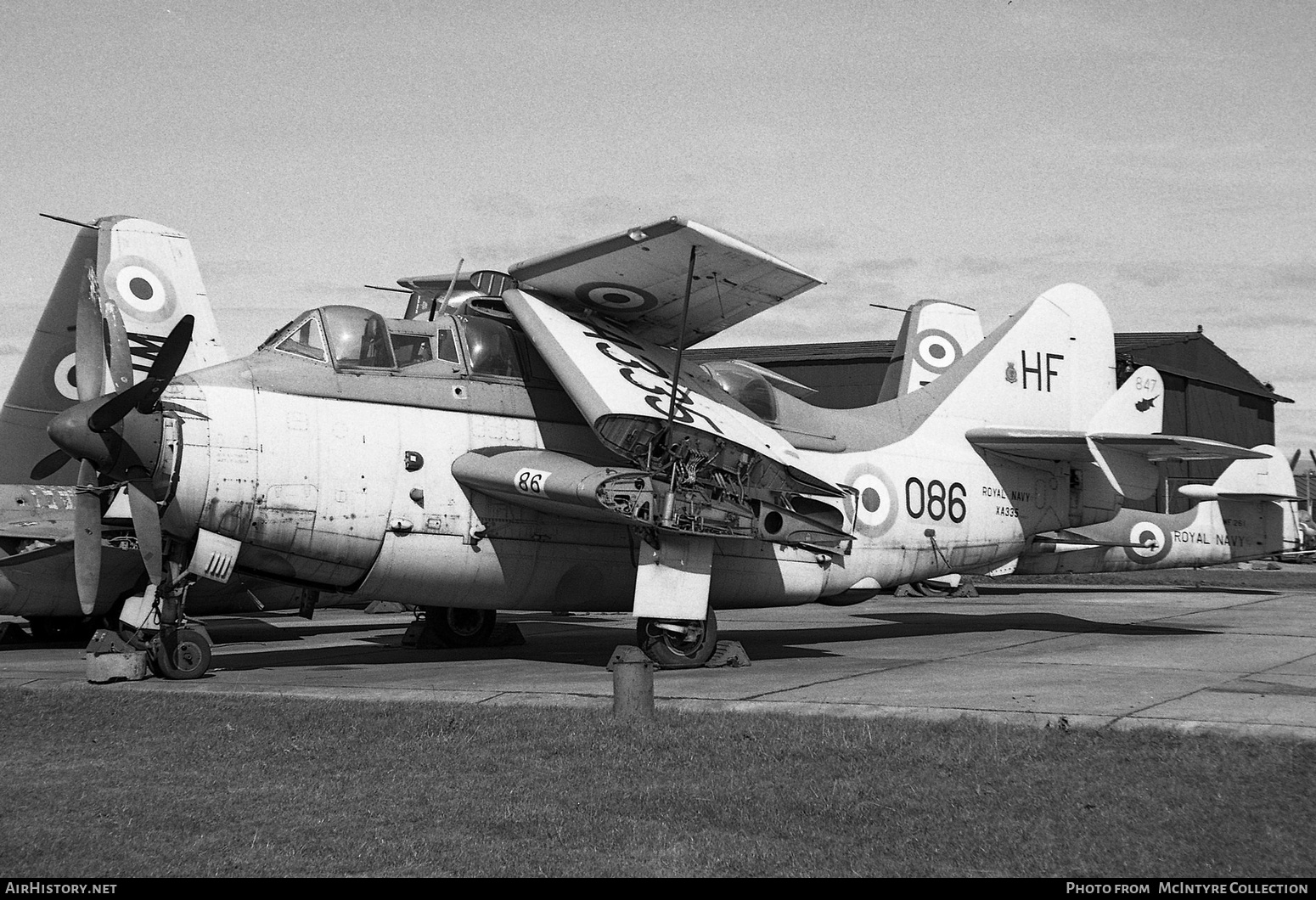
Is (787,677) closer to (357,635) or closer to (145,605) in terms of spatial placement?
(145,605)

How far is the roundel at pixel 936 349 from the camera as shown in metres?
25.1

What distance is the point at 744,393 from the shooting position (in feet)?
52.6

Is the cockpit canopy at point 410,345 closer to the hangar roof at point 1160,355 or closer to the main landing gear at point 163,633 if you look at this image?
the main landing gear at point 163,633

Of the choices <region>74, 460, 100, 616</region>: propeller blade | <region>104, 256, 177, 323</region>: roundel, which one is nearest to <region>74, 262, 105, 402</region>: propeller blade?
<region>74, 460, 100, 616</region>: propeller blade

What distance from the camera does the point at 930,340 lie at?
25125 mm

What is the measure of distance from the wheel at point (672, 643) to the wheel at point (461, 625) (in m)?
3.84

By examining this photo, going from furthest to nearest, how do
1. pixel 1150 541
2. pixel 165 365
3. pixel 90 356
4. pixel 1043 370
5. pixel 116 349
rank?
pixel 1150 541 → pixel 1043 370 → pixel 90 356 → pixel 116 349 → pixel 165 365

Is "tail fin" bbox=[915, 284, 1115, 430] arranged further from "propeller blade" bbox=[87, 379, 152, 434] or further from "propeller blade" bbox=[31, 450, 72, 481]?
"propeller blade" bbox=[31, 450, 72, 481]

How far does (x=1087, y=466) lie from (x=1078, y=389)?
132 cm

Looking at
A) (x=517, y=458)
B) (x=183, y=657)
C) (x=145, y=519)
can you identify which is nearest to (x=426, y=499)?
(x=517, y=458)

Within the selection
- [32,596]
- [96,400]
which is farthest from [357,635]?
[96,400]

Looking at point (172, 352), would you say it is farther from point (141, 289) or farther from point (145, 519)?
point (141, 289)

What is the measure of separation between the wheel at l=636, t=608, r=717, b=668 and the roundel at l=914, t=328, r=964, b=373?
42.0 feet

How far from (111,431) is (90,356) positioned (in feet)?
4.75
